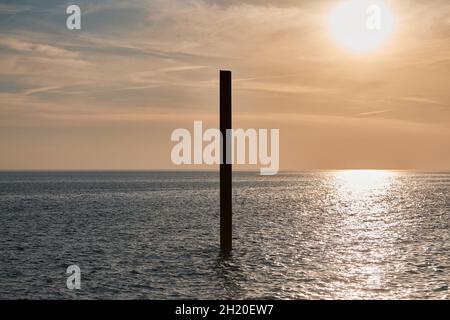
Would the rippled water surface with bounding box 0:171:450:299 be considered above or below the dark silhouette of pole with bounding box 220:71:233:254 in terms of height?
below

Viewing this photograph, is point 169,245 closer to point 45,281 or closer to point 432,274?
point 45,281

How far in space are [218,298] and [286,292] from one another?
116 inches

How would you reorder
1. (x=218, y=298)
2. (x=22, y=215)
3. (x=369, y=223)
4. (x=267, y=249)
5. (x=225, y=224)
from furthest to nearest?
(x=22, y=215) < (x=369, y=223) < (x=267, y=249) < (x=225, y=224) < (x=218, y=298)

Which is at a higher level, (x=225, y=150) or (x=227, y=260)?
(x=225, y=150)

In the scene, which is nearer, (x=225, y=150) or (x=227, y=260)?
(x=225, y=150)

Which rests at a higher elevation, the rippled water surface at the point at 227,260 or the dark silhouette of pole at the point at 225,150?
the dark silhouette of pole at the point at 225,150

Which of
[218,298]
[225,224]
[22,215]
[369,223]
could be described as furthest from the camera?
[22,215]

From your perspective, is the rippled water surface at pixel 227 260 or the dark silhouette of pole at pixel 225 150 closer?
the rippled water surface at pixel 227 260

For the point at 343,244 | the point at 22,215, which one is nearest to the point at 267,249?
the point at 343,244

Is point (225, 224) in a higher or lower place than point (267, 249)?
higher

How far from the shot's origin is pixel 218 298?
21312 millimetres

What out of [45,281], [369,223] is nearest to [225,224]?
[45,281]

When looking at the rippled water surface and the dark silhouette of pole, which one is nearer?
the rippled water surface
